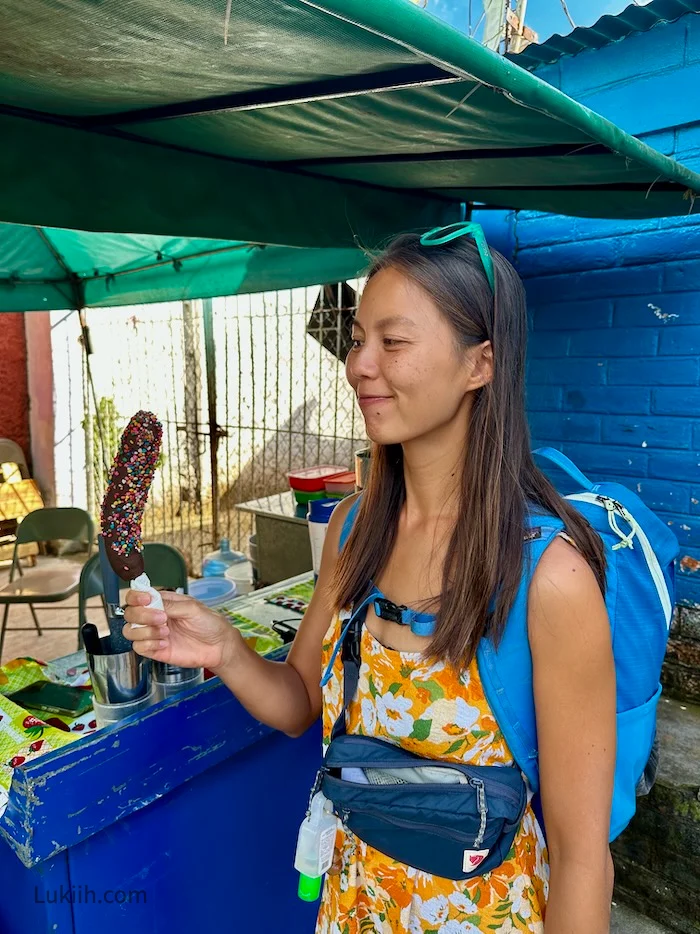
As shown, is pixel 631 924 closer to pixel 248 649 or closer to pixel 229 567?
pixel 248 649

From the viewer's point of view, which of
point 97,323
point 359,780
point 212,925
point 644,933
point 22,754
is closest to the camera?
point 359,780

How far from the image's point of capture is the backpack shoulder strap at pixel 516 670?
3.46 feet

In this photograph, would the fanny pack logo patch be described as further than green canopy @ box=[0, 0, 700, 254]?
Yes

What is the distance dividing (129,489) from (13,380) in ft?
24.3

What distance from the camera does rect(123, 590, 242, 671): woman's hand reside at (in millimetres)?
1229

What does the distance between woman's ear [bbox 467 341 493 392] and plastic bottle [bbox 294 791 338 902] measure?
817 mm

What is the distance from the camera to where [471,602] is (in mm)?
1091

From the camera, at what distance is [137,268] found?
4391 millimetres

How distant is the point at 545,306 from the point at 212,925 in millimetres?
2708

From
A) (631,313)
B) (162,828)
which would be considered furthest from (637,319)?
(162,828)

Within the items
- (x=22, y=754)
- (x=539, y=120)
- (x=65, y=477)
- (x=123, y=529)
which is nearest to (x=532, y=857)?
(x=123, y=529)

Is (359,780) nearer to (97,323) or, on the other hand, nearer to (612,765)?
(612,765)

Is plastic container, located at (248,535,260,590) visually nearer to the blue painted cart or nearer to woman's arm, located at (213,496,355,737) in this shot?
Result: the blue painted cart

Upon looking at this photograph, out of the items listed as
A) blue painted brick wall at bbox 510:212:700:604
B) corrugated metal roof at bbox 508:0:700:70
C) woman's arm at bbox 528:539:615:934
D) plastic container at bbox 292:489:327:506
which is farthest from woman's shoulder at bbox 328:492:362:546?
corrugated metal roof at bbox 508:0:700:70
